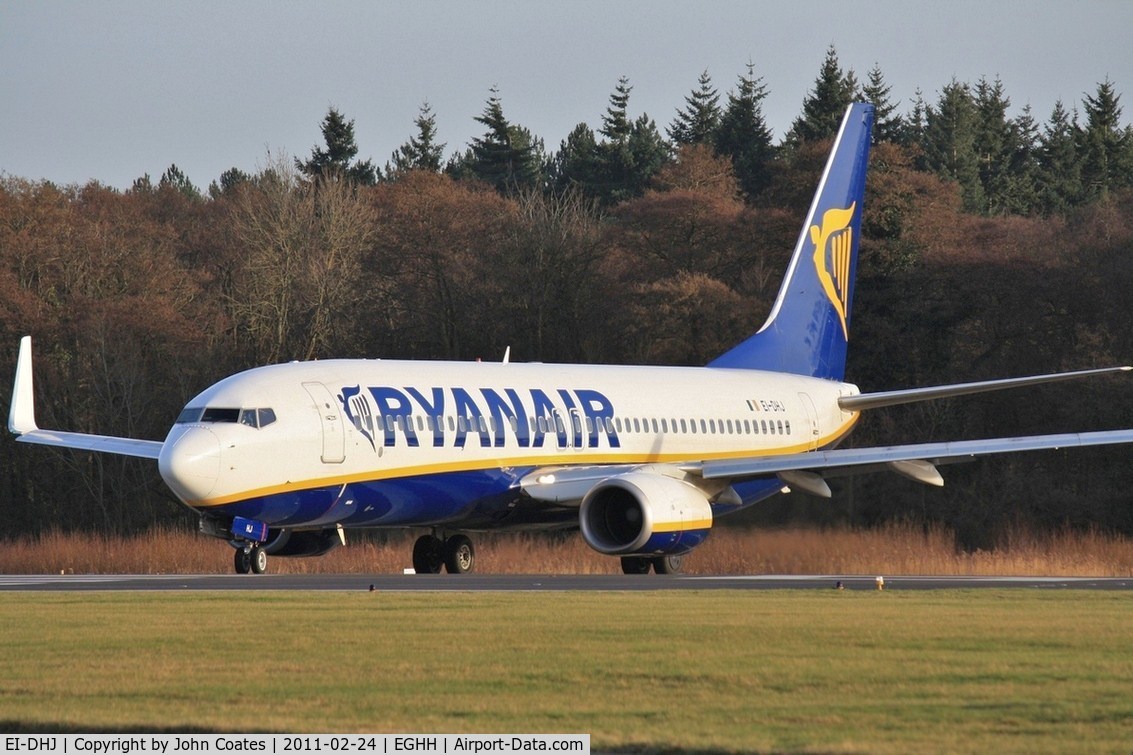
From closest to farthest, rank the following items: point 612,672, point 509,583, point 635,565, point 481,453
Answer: point 612,672
point 509,583
point 481,453
point 635,565

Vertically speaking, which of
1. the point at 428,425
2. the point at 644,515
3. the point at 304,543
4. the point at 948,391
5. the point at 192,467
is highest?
the point at 948,391

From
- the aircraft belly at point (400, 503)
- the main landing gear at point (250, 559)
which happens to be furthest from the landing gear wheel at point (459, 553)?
the main landing gear at point (250, 559)

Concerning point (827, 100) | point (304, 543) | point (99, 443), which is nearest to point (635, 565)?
point (304, 543)

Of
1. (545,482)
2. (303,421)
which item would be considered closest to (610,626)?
(303,421)

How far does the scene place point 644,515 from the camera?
94.6 feet

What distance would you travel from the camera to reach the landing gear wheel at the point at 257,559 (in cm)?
2845

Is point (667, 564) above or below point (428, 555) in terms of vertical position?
below

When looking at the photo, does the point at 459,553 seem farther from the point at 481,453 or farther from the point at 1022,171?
the point at 1022,171

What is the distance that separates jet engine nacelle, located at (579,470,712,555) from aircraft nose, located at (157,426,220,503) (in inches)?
244

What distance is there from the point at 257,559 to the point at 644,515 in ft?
19.5

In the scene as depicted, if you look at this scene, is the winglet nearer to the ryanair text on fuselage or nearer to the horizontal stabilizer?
the ryanair text on fuselage

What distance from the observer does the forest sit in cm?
5472

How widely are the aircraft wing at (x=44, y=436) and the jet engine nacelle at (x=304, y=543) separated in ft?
9.57
